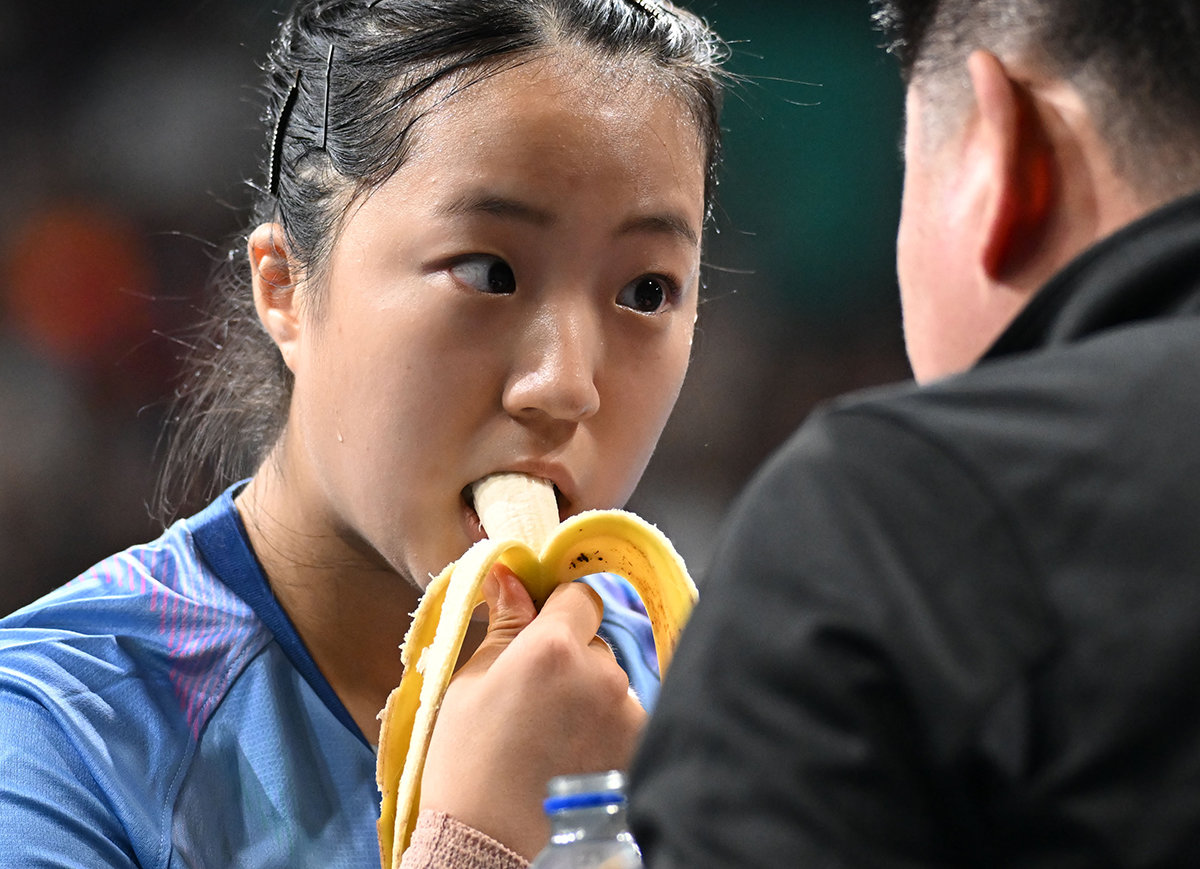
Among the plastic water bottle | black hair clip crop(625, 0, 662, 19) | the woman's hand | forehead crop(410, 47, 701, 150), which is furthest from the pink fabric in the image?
black hair clip crop(625, 0, 662, 19)

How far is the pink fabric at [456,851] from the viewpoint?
0.83 m

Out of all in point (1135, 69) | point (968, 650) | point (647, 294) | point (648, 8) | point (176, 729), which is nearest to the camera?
point (968, 650)

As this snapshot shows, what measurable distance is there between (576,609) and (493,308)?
0.38m

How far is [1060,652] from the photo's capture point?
0.47 metres

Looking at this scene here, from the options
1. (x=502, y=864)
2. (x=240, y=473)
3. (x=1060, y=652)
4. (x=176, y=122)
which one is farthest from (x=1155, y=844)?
(x=176, y=122)

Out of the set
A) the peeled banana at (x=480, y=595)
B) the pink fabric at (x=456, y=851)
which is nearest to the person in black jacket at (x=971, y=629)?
the pink fabric at (x=456, y=851)

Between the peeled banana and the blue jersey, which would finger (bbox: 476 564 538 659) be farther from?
the blue jersey

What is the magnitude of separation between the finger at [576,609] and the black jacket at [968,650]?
48 centimetres

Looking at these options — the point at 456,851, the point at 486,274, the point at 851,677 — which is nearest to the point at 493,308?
the point at 486,274

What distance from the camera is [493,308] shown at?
1.28 metres

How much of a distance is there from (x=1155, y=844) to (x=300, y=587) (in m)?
1.13

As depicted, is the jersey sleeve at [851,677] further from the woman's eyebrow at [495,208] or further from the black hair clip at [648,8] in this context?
the black hair clip at [648,8]

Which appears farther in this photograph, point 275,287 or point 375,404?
point 275,287

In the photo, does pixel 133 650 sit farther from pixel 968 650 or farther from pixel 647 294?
pixel 968 650
